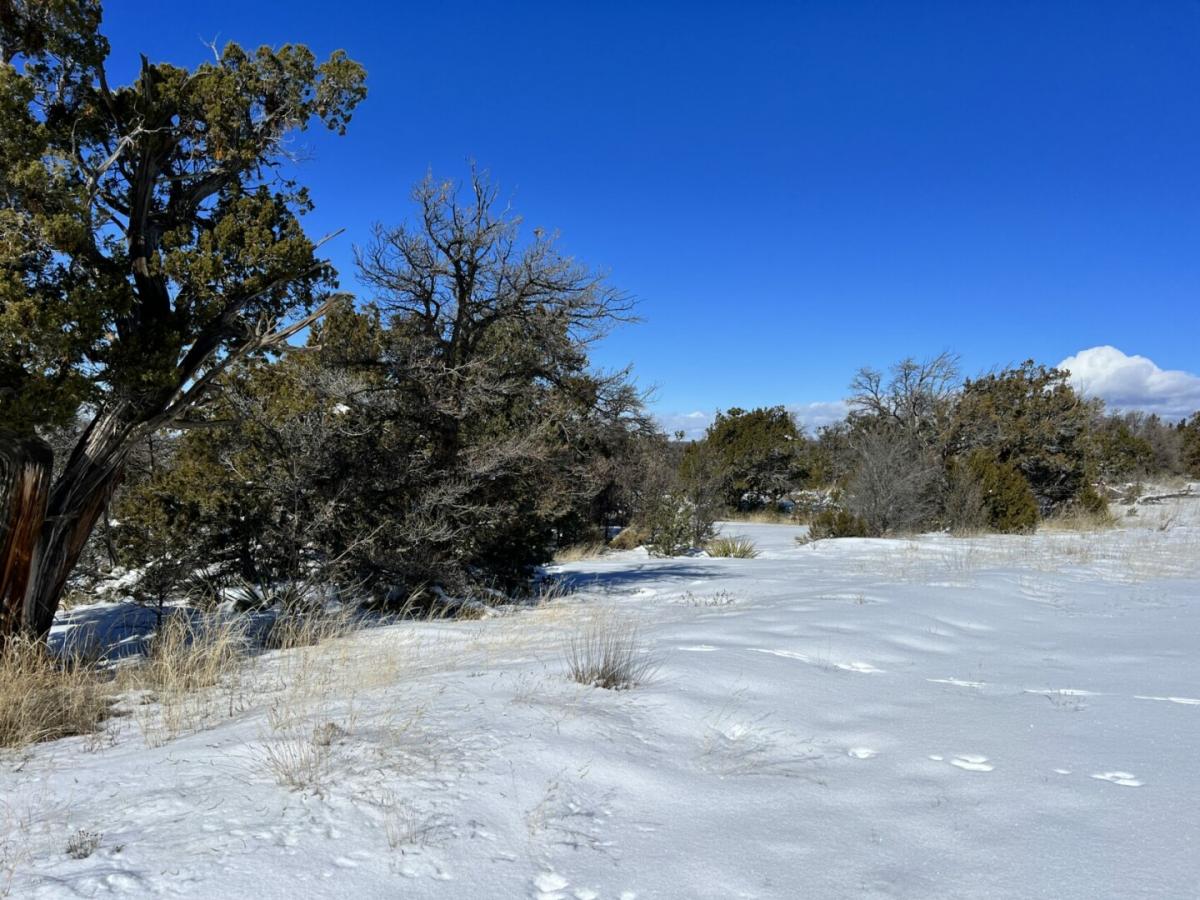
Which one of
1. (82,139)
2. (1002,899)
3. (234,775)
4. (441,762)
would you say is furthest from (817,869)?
(82,139)

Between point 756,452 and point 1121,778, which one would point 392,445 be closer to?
point 1121,778

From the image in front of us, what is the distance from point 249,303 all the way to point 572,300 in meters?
3.84

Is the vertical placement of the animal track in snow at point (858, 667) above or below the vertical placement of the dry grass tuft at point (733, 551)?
below

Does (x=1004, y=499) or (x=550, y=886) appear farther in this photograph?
(x=1004, y=499)

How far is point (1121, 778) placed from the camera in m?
2.76

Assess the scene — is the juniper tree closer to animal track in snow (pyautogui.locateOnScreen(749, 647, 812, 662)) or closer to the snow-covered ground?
the snow-covered ground

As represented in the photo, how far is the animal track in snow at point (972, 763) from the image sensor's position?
291 cm

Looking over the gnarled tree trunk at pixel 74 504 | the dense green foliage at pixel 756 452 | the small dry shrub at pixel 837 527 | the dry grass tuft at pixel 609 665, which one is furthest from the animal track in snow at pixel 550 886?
the dense green foliage at pixel 756 452

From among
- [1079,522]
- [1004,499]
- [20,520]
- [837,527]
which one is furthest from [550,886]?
[1079,522]

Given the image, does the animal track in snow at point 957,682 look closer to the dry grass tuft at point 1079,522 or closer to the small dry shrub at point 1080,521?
the dry grass tuft at point 1079,522

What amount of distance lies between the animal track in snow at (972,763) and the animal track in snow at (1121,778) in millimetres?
365

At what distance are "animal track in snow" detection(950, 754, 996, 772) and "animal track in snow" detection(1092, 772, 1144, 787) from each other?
0.37 meters

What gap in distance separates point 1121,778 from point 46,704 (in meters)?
5.29

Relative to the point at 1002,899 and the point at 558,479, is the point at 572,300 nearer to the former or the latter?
the point at 558,479
